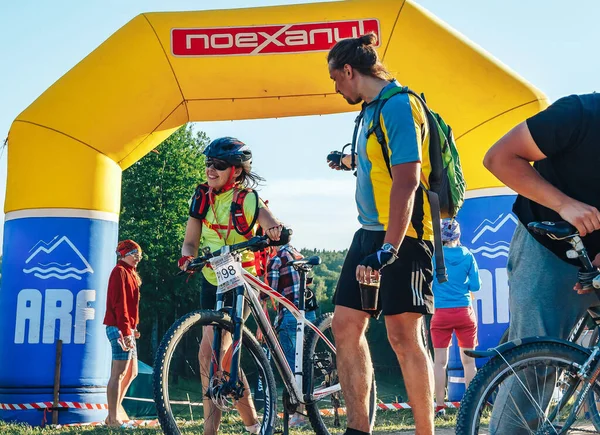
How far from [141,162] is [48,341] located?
80.4 ft

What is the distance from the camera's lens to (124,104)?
8.61 meters

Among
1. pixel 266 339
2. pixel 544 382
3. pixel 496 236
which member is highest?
pixel 496 236

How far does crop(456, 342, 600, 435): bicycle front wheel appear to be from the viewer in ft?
9.22

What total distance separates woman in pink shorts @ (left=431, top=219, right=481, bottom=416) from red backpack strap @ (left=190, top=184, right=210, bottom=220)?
9.55ft

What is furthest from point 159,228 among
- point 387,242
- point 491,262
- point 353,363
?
point 387,242

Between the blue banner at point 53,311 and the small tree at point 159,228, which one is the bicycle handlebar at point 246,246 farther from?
the small tree at point 159,228

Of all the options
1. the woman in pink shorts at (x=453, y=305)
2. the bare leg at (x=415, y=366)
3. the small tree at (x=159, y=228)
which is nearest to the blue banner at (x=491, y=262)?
the woman in pink shorts at (x=453, y=305)

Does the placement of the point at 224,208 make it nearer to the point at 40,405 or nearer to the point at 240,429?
the point at 240,429

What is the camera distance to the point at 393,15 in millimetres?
8586

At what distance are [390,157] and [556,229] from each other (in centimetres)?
98

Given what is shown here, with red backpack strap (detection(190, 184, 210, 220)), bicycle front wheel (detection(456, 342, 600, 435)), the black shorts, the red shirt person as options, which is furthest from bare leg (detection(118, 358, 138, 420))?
bicycle front wheel (detection(456, 342, 600, 435))

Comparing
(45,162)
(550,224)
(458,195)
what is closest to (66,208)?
(45,162)

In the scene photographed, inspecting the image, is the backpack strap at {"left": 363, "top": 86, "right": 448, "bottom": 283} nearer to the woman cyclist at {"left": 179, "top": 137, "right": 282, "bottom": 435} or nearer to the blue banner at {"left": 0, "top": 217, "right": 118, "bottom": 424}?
the woman cyclist at {"left": 179, "top": 137, "right": 282, "bottom": 435}

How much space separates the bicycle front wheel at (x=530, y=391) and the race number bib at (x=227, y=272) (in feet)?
5.62
